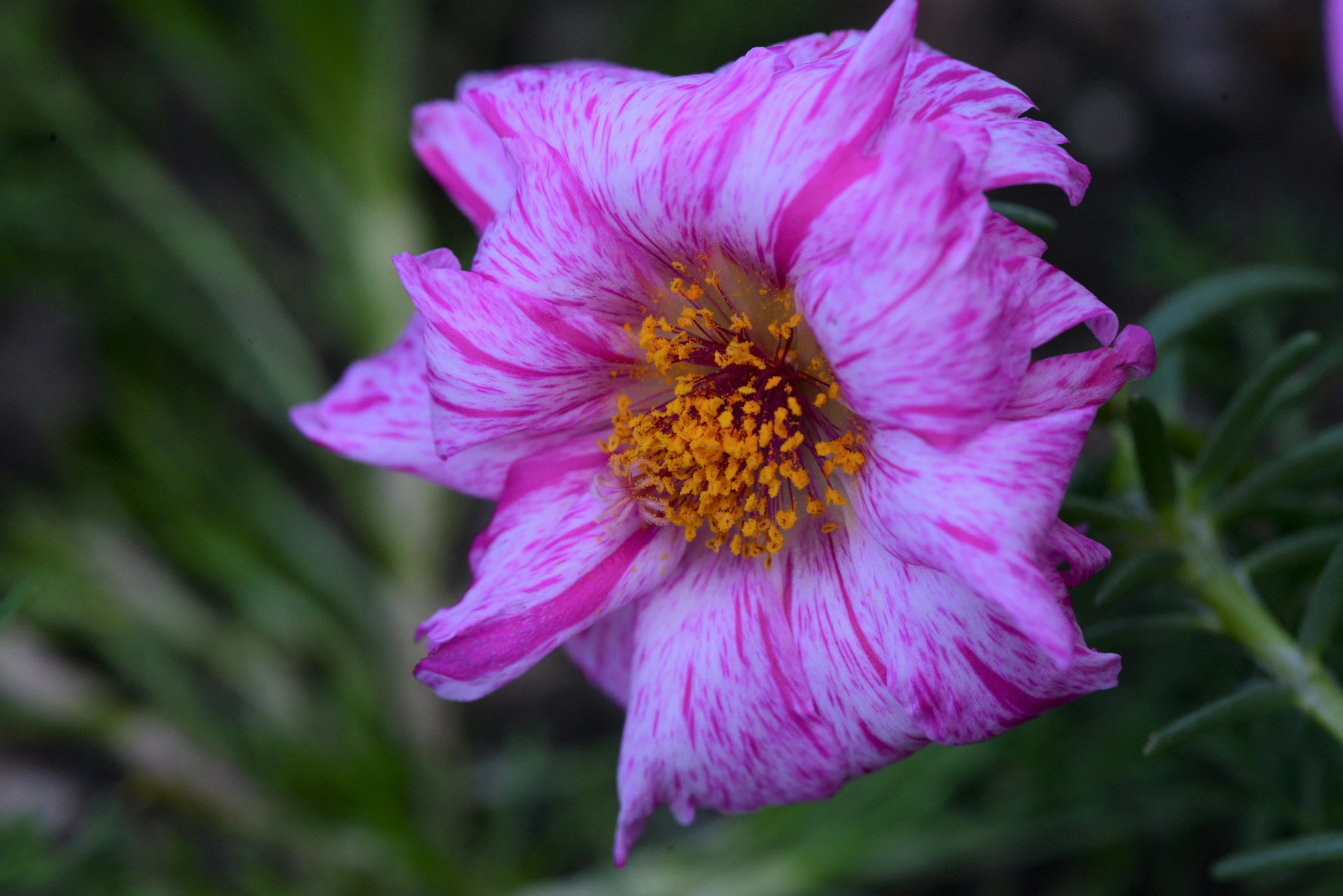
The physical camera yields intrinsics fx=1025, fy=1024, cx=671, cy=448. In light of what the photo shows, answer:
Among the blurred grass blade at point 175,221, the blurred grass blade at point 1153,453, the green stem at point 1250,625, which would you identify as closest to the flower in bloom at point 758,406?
the blurred grass blade at point 1153,453

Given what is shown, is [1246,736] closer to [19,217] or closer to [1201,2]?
[1201,2]

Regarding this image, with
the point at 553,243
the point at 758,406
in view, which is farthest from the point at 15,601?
the point at 758,406

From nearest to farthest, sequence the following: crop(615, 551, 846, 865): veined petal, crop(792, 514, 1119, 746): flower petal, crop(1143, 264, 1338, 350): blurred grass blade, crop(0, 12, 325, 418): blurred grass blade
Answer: crop(792, 514, 1119, 746): flower petal < crop(615, 551, 846, 865): veined petal < crop(1143, 264, 1338, 350): blurred grass blade < crop(0, 12, 325, 418): blurred grass blade

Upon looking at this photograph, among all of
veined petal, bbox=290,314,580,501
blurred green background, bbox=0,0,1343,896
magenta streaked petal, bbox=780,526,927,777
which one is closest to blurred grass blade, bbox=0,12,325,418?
blurred green background, bbox=0,0,1343,896

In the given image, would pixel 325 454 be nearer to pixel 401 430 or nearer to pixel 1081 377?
pixel 401 430

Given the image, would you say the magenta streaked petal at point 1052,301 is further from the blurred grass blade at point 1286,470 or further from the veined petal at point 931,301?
the blurred grass blade at point 1286,470

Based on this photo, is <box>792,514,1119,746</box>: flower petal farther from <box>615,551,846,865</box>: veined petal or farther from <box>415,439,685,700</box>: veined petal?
<box>415,439,685,700</box>: veined petal

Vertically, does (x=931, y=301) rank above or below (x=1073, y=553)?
above
